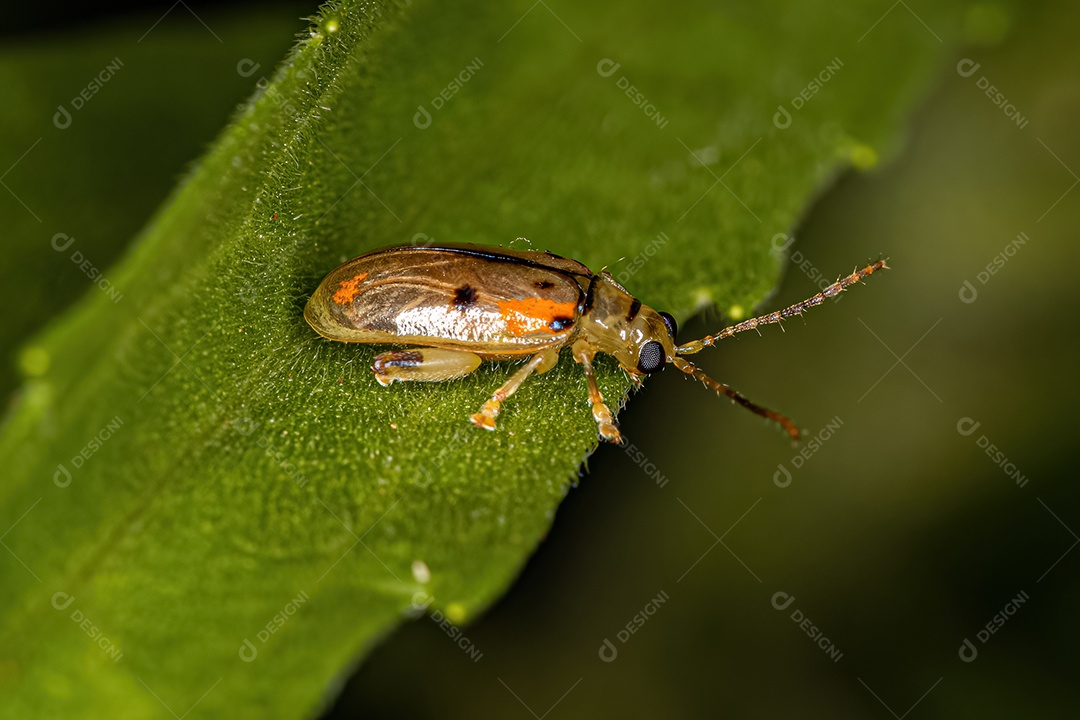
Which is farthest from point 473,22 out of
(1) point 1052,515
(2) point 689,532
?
(1) point 1052,515

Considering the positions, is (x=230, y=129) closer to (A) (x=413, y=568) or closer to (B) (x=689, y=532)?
(A) (x=413, y=568)

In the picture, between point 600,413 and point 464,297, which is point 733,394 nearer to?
point 600,413

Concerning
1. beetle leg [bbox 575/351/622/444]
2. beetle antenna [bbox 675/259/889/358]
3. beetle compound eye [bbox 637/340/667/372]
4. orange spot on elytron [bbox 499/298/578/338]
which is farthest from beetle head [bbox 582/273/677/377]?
beetle leg [bbox 575/351/622/444]

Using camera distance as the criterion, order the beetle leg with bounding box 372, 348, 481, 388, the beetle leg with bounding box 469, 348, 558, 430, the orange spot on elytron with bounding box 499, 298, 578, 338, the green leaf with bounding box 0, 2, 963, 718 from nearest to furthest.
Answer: the green leaf with bounding box 0, 2, 963, 718
the beetle leg with bounding box 469, 348, 558, 430
the beetle leg with bounding box 372, 348, 481, 388
the orange spot on elytron with bounding box 499, 298, 578, 338

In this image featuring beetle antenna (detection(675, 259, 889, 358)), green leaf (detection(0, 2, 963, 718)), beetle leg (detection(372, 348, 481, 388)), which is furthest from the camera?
beetle antenna (detection(675, 259, 889, 358))

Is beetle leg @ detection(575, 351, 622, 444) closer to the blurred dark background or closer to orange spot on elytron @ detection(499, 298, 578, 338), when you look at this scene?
orange spot on elytron @ detection(499, 298, 578, 338)

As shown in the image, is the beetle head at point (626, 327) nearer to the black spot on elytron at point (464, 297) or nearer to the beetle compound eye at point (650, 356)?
the beetle compound eye at point (650, 356)
